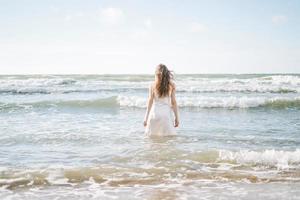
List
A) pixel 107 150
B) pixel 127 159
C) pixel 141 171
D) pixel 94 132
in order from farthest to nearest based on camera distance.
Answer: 1. pixel 94 132
2. pixel 107 150
3. pixel 127 159
4. pixel 141 171

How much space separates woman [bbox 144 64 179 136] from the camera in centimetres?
837

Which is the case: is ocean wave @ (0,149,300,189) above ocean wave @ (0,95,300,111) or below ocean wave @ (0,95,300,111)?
below

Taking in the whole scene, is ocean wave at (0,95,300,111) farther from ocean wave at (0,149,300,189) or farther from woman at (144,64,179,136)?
ocean wave at (0,149,300,189)

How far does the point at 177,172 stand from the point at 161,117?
2.74 metres

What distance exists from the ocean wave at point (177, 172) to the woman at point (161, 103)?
1.91 meters

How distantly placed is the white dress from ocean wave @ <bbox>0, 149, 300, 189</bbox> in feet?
6.23

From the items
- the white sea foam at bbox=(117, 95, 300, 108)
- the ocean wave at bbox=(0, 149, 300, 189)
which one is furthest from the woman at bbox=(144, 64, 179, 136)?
the white sea foam at bbox=(117, 95, 300, 108)

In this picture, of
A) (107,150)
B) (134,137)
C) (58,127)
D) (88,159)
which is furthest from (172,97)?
(58,127)

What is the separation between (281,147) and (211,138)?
161 cm

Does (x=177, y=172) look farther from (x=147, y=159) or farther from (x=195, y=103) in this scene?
(x=195, y=103)

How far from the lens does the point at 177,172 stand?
236 inches

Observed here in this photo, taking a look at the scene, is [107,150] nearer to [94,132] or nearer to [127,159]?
[127,159]

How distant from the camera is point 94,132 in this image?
9.89 m

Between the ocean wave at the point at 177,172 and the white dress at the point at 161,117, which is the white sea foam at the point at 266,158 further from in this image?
the white dress at the point at 161,117
